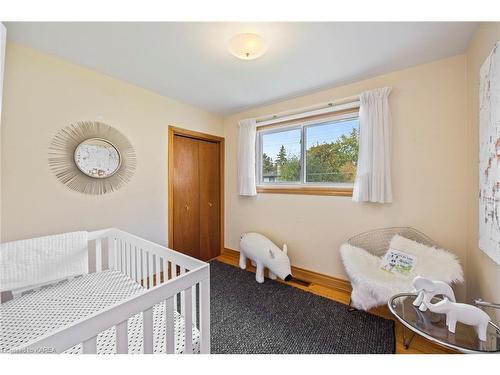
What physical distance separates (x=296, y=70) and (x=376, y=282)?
1.92 m

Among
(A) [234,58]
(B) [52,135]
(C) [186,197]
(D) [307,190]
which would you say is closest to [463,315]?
(D) [307,190]

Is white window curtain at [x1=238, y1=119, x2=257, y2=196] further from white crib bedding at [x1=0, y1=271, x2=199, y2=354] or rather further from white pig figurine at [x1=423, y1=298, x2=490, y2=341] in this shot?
white pig figurine at [x1=423, y1=298, x2=490, y2=341]

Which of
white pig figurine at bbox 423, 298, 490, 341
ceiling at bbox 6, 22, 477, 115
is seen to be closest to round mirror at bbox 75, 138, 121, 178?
ceiling at bbox 6, 22, 477, 115

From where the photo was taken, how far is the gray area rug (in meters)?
1.42

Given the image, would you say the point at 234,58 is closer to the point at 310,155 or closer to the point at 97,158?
the point at 310,155

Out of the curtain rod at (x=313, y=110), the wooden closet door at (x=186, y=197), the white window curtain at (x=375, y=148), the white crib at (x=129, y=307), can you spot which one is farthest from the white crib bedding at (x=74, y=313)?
the curtain rod at (x=313, y=110)

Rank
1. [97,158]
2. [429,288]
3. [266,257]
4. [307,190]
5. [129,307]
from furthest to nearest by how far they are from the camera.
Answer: [307,190], [266,257], [97,158], [429,288], [129,307]

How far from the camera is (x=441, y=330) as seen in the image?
1.13 meters

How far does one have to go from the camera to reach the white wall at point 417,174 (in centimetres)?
170

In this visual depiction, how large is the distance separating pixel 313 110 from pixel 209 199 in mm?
1882

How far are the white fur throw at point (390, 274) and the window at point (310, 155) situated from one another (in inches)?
26.9

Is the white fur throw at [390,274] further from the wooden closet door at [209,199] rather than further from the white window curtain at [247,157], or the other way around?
the wooden closet door at [209,199]
